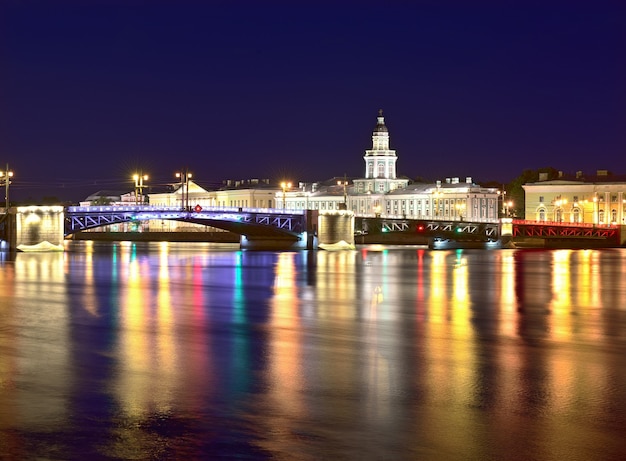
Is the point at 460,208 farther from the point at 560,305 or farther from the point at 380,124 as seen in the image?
the point at 560,305

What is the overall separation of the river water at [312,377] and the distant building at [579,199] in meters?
100

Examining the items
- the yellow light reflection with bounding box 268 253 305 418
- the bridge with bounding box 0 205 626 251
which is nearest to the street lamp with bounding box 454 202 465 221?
the bridge with bounding box 0 205 626 251

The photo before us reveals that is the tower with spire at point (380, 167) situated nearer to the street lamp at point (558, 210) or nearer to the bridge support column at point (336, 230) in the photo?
the street lamp at point (558, 210)

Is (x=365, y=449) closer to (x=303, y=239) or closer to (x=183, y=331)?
(x=183, y=331)

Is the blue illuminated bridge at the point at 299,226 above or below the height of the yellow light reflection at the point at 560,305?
above

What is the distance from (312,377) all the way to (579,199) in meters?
121

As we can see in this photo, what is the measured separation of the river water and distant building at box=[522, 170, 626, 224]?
100m

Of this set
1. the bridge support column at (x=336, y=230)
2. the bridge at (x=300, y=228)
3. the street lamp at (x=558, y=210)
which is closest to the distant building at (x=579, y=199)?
the street lamp at (x=558, y=210)

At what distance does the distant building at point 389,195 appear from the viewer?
15200 centimetres

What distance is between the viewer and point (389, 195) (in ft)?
534

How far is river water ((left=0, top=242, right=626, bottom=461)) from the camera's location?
11.6m

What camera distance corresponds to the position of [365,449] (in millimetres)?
11359

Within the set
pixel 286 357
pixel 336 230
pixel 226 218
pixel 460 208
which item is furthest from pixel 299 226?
pixel 286 357

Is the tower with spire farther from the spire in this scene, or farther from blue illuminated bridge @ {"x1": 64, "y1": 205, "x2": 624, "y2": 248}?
blue illuminated bridge @ {"x1": 64, "y1": 205, "x2": 624, "y2": 248}
